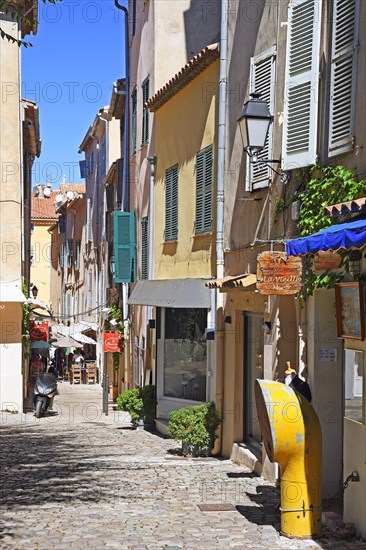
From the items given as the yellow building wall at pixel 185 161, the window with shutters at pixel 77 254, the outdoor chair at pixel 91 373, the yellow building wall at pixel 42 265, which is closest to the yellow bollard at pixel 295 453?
the yellow building wall at pixel 185 161

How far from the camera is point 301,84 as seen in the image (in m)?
10.9

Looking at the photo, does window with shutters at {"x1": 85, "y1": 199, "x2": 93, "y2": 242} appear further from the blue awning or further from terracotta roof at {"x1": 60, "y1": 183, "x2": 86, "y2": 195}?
the blue awning

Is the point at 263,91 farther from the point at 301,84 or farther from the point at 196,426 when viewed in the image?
the point at 196,426

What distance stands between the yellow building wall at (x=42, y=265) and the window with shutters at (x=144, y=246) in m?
43.4

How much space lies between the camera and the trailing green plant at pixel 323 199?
9.20 meters

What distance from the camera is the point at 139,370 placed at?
23328 mm

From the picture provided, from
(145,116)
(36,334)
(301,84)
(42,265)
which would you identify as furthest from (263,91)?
(42,265)

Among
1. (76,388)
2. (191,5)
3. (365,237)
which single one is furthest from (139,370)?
(365,237)

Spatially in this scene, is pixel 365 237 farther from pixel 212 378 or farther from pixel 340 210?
pixel 212 378

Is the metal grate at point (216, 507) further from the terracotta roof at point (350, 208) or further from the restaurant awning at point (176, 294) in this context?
the restaurant awning at point (176, 294)

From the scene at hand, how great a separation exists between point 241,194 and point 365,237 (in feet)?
22.5

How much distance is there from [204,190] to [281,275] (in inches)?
230

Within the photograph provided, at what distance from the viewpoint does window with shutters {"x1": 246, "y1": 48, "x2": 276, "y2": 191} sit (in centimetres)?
1241

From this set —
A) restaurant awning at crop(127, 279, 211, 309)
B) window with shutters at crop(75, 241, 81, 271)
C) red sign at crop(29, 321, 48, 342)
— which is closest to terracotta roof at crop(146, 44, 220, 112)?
restaurant awning at crop(127, 279, 211, 309)
